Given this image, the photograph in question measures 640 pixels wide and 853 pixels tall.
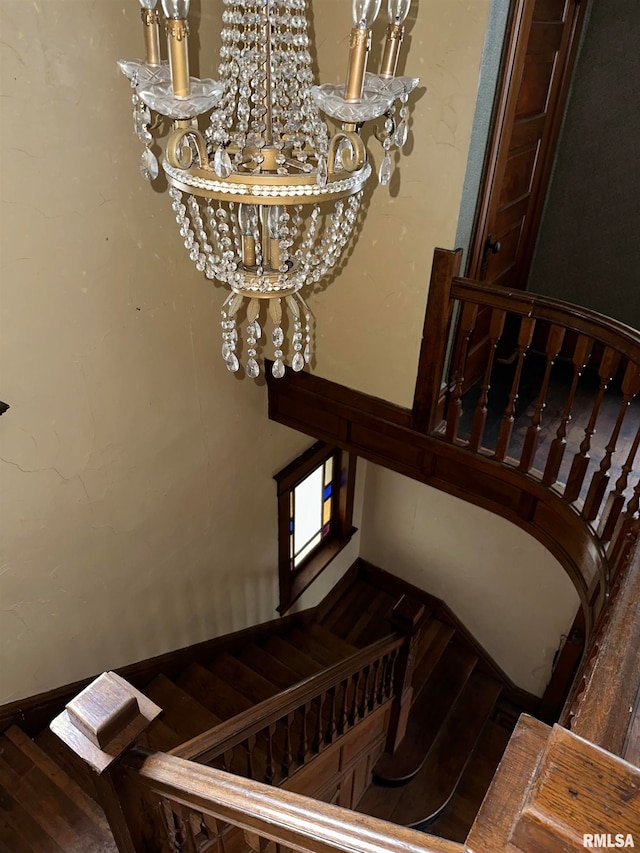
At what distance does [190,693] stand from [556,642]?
8.85 feet

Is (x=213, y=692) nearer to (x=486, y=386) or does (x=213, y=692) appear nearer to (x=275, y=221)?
(x=486, y=386)

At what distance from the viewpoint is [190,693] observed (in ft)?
11.3

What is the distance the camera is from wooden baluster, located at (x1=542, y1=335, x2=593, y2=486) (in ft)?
7.27

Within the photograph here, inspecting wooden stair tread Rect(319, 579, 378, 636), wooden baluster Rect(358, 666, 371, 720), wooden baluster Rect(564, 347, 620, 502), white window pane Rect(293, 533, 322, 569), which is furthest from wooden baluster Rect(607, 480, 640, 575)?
wooden stair tread Rect(319, 579, 378, 636)

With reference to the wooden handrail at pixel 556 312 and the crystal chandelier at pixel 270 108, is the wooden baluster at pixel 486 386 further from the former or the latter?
the crystal chandelier at pixel 270 108

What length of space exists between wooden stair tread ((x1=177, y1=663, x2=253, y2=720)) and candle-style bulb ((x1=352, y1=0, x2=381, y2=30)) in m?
3.23

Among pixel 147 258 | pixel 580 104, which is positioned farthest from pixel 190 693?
pixel 580 104

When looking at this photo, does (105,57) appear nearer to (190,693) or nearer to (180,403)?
(180,403)

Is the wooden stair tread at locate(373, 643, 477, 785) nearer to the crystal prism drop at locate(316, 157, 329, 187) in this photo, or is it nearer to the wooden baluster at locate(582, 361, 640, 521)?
the wooden baluster at locate(582, 361, 640, 521)

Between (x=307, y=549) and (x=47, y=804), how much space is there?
2.70 meters

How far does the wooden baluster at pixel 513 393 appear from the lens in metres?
2.32

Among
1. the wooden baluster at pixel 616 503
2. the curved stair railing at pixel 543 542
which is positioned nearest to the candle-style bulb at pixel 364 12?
the curved stair railing at pixel 543 542

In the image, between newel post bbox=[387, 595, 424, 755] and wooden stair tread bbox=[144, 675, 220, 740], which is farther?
newel post bbox=[387, 595, 424, 755]

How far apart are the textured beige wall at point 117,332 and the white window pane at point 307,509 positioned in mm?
1105
